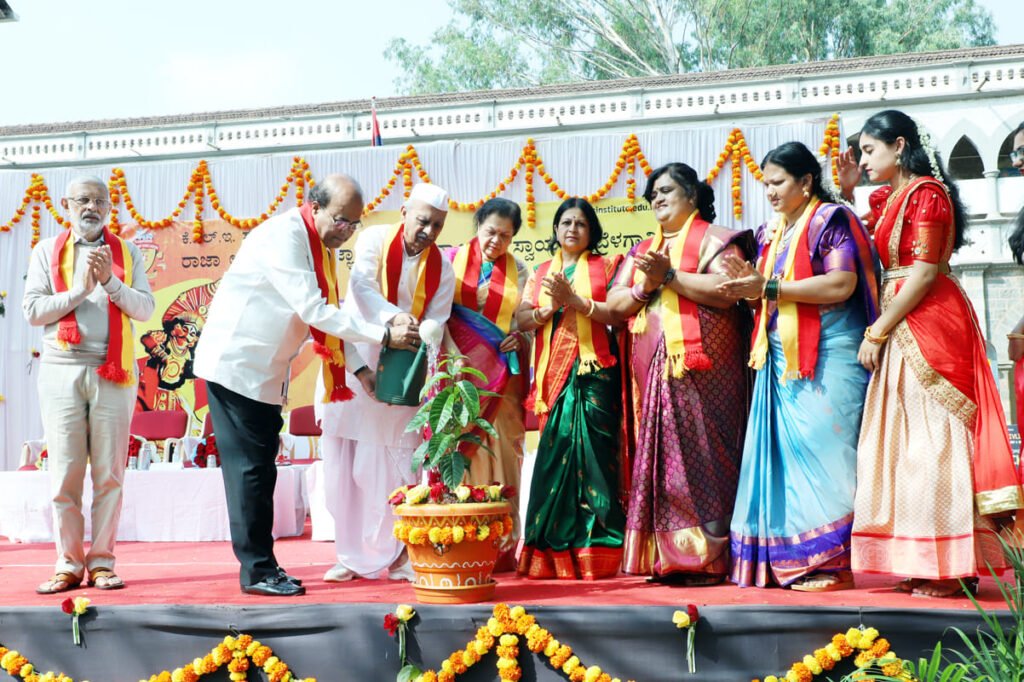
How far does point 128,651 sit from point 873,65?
1339 centimetres

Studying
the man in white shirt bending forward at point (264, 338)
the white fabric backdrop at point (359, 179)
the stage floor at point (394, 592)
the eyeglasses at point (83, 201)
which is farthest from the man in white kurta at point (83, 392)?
the white fabric backdrop at point (359, 179)

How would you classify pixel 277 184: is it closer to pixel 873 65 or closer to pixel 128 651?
pixel 128 651

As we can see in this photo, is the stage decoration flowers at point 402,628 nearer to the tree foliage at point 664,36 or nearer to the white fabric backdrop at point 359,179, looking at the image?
the white fabric backdrop at point 359,179

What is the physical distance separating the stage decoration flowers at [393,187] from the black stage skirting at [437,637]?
4822 millimetres

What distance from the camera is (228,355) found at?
3.25 metres

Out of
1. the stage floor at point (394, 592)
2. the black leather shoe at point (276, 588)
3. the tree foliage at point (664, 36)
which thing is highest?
the tree foliage at point (664, 36)

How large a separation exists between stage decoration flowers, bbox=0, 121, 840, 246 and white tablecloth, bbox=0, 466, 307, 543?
8.50 ft

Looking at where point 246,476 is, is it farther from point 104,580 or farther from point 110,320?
point 110,320

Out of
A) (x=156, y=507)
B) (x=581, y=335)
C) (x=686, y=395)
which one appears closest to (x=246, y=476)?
(x=581, y=335)

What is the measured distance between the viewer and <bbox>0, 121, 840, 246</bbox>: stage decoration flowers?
7328mm

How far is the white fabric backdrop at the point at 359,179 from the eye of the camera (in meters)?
7.42

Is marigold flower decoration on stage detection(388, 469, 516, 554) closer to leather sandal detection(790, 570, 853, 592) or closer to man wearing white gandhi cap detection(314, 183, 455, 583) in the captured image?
man wearing white gandhi cap detection(314, 183, 455, 583)

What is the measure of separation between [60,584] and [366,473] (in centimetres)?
109

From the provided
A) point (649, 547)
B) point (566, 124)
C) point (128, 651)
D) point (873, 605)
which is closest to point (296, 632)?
point (128, 651)
